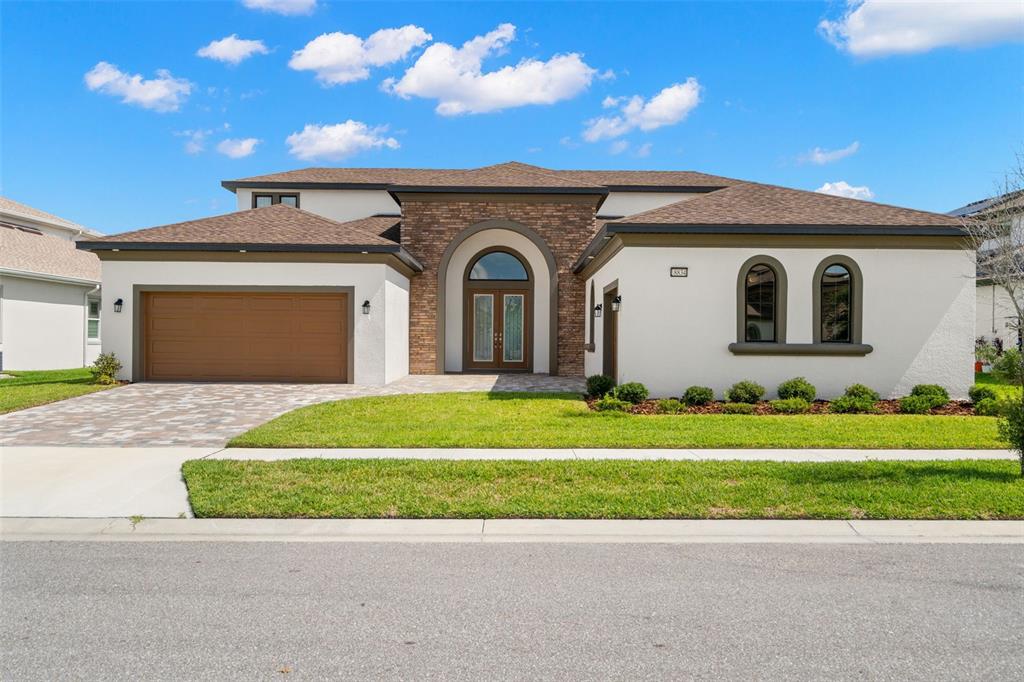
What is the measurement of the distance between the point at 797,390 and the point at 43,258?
26.0 metres

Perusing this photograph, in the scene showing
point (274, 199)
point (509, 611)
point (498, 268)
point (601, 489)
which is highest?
point (274, 199)

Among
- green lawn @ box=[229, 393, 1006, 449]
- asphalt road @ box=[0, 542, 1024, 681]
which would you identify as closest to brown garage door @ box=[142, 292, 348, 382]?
green lawn @ box=[229, 393, 1006, 449]

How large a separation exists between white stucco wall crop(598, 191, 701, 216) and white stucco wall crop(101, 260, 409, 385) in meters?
12.5

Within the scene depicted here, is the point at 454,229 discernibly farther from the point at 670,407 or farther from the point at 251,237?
the point at 670,407

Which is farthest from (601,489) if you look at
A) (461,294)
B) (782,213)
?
(461,294)

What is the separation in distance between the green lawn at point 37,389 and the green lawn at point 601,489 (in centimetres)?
804

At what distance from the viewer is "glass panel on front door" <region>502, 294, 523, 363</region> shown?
71.9ft

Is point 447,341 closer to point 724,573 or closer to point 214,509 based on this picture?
point 214,509

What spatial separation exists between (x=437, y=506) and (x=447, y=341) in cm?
1560

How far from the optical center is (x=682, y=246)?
46.7 ft

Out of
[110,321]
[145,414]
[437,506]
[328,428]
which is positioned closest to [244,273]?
[110,321]

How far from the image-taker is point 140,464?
8141 millimetres

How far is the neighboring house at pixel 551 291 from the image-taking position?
14.2 m

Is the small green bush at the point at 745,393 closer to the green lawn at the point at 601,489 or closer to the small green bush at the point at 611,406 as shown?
the small green bush at the point at 611,406
